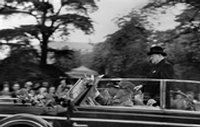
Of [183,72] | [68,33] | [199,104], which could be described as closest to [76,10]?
[68,33]

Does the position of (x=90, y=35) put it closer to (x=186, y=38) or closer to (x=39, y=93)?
(x=186, y=38)

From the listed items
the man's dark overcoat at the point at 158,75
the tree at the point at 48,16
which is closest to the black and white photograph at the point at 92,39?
the tree at the point at 48,16

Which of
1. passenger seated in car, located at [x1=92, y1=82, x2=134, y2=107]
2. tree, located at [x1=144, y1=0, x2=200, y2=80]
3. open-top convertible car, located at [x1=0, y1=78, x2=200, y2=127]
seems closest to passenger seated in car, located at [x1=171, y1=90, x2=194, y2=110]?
open-top convertible car, located at [x1=0, y1=78, x2=200, y2=127]

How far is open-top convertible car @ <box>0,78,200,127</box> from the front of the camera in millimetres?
4457

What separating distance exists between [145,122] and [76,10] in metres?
5.95

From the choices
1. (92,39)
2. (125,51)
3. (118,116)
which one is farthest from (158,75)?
(92,39)

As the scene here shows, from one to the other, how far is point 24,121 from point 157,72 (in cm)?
201

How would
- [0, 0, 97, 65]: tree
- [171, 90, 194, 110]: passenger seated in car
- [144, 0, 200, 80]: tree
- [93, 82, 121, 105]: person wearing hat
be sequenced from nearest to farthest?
[171, 90, 194, 110]: passenger seated in car, [93, 82, 121, 105]: person wearing hat, [144, 0, 200, 80]: tree, [0, 0, 97, 65]: tree

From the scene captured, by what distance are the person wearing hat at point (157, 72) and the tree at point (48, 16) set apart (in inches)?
176

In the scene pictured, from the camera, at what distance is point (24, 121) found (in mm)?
4496

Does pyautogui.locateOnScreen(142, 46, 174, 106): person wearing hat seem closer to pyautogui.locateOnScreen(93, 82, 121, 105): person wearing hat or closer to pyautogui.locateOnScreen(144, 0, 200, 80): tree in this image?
pyautogui.locateOnScreen(93, 82, 121, 105): person wearing hat

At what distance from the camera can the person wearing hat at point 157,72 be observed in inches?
183

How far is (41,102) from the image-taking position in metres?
5.25

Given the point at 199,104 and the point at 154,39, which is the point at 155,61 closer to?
the point at 199,104
